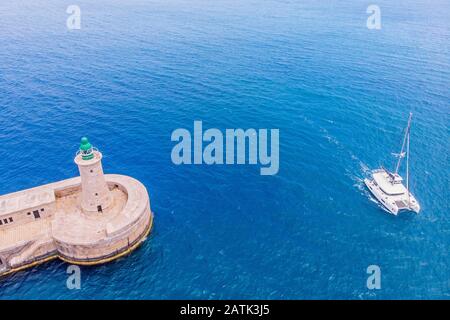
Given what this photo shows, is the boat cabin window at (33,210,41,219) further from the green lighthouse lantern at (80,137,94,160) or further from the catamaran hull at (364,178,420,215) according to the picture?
the catamaran hull at (364,178,420,215)

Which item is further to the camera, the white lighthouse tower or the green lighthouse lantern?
the white lighthouse tower

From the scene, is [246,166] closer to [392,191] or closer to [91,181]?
[392,191]

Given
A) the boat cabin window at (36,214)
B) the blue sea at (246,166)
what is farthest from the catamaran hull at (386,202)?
the boat cabin window at (36,214)

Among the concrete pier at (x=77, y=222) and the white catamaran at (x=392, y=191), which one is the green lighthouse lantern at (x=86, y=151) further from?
the white catamaran at (x=392, y=191)

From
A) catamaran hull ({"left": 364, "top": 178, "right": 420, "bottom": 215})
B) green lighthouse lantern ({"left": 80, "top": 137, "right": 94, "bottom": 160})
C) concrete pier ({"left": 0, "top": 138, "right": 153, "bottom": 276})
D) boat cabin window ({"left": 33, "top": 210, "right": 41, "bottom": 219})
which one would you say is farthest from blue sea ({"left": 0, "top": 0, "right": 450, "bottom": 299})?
green lighthouse lantern ({"left": 80, "top": 137, "right": 94, "bottom": 160})

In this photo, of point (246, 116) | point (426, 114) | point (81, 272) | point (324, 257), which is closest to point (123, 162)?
point (81, 272)

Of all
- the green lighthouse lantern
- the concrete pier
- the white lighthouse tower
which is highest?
the green lighthouse lantern

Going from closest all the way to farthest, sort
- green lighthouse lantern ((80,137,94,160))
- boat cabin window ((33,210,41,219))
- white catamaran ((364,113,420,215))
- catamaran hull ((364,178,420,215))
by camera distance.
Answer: green lighthouse lantern ((80,137,94,160)) < boat cabin window ((33,210,41,219)) < catamaran hull ((364,178,420,215)) < white catamaran ((364,113,420,215))
